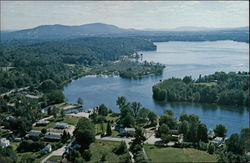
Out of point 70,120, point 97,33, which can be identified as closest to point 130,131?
point 70,120

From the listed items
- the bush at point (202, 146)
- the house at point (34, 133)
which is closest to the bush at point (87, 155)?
the house at point (34, 133)

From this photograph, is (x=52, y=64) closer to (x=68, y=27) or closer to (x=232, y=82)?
(x=232, y=82)

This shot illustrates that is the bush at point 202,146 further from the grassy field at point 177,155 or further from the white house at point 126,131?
the white house at point 126,131

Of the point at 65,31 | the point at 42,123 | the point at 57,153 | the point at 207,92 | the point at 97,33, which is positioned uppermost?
the point at 65,31

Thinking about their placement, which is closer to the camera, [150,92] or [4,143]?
[4,143]

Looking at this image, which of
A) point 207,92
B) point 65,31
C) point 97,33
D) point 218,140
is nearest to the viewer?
point 218,140

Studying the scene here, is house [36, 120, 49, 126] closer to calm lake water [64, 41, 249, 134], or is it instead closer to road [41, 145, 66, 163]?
road [41, 145, 66, 163]

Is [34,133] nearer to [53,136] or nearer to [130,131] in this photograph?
[53,136]

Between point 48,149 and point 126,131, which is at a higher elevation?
point 126,131
